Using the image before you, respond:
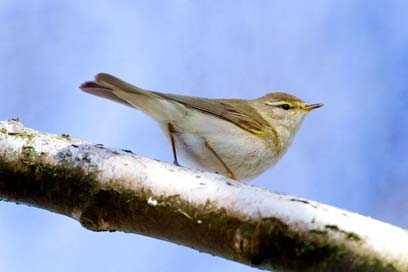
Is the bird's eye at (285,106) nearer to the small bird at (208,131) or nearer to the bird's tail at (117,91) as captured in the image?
the small bird at (208,131)

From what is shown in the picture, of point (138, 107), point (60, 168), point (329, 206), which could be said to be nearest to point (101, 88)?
point (138, 107)


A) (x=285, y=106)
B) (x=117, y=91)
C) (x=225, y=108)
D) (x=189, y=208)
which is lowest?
(x=189, y=208)

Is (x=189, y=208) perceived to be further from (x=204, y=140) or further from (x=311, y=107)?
(x=311, y=107)

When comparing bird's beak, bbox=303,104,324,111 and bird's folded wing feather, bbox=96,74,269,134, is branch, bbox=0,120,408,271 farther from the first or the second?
bird's beak, bbox=303,104,324,111

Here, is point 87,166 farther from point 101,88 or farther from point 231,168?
point 231,168

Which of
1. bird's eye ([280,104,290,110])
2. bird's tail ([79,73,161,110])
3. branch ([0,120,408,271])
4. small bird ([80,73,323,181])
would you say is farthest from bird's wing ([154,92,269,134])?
branch ([0,120,408,271])

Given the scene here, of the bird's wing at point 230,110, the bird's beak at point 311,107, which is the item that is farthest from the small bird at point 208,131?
the bird's beak at point 311,107

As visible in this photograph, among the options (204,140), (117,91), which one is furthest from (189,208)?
(204,140)

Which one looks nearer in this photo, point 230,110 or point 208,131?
point 208,131
